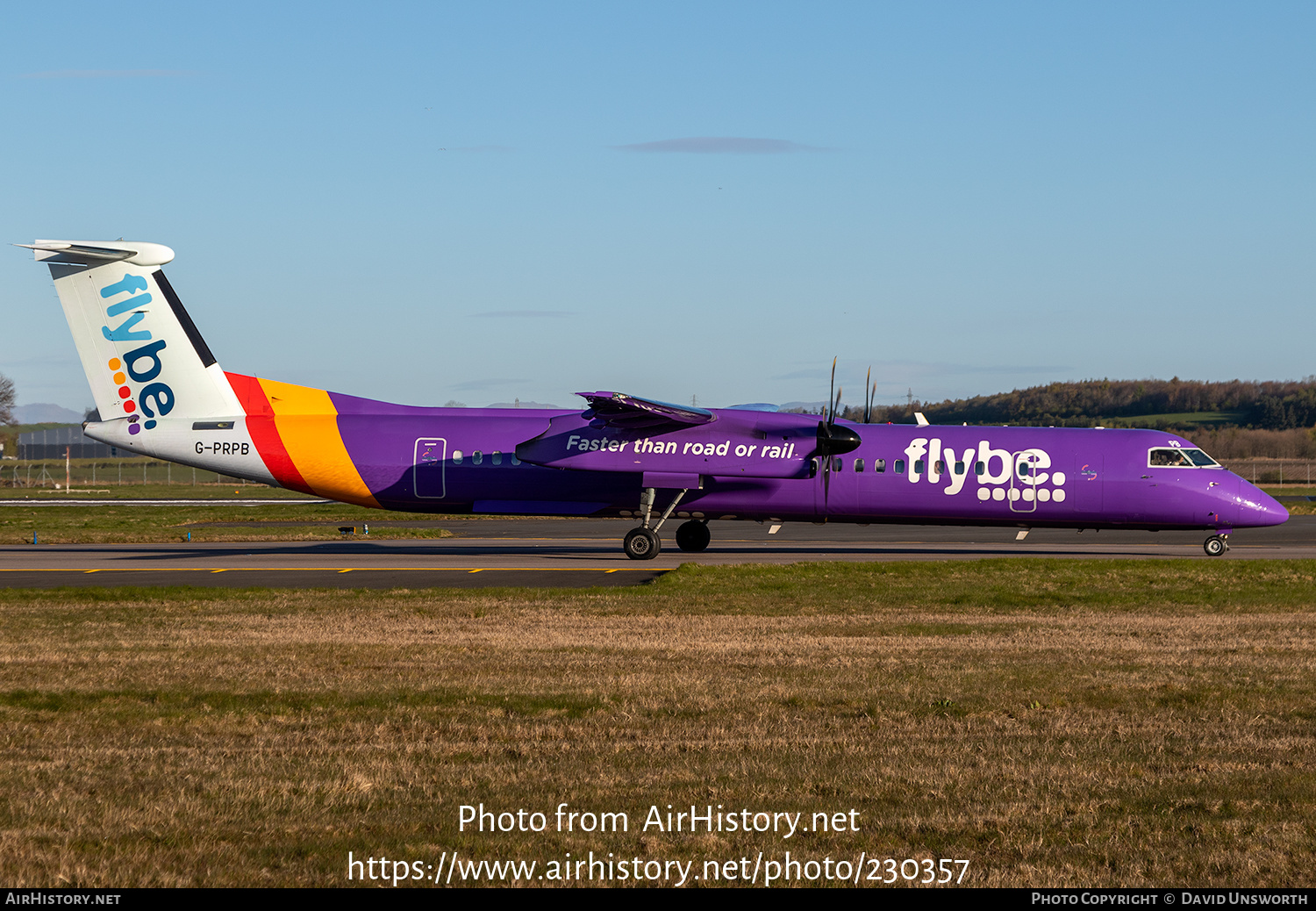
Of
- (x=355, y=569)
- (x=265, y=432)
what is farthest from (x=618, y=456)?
(x=265, y=432)

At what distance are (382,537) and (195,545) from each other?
5.77 meters

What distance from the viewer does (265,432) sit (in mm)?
28969

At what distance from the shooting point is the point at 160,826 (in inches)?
271

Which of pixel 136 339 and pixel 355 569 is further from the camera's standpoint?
pixel 136 339

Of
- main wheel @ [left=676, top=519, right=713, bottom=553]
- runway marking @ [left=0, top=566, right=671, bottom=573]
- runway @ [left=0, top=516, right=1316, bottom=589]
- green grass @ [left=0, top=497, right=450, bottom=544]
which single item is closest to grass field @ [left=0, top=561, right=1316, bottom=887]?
runway @ [left=0, top=516, right=1316, bottom=589]

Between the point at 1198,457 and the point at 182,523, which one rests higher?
the point at 1198,457

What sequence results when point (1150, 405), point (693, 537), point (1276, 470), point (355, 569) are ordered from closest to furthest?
point (355, 569) < point (693, 537) < point (1276, 470) < point (1150, 405)

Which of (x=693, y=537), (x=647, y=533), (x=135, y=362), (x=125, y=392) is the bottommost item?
(x=693, y=537)

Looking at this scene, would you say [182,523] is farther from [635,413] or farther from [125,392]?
[635,413]

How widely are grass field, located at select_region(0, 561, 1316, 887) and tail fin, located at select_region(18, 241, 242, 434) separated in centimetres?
1061

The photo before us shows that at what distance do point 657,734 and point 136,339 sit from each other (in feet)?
78.2

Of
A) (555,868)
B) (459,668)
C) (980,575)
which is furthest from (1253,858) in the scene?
(980,575)

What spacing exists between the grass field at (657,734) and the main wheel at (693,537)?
11.4m
